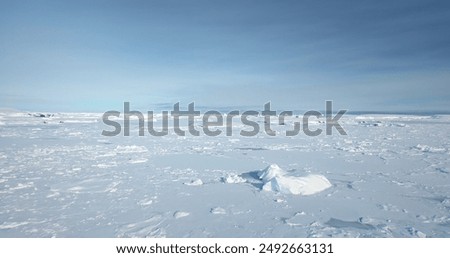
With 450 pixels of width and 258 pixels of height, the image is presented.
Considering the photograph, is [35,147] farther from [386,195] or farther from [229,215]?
[386,195]

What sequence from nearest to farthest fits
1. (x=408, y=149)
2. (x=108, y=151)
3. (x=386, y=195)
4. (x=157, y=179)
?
(x=386, y=195), (x=157, y=179), (x=108, y=151), (x=408, y=149)

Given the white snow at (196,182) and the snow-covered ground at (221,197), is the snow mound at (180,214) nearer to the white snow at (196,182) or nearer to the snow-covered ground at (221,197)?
the snow-covered ground at (221,197)

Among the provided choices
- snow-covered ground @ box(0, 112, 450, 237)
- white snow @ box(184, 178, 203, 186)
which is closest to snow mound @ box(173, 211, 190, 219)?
snow-covered ground @ box(0, 112, 450, 237)

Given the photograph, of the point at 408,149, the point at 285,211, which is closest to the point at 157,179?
the point at 285,211

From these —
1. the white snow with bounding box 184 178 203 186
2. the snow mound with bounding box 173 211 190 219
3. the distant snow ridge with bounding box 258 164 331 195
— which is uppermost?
the distant snow ridge with bounding box 258 164 331 195

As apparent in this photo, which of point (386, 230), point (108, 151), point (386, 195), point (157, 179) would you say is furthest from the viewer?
point (108, 151)

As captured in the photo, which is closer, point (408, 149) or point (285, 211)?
point (285, 211)

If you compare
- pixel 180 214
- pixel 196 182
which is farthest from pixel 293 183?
pixel 180 214

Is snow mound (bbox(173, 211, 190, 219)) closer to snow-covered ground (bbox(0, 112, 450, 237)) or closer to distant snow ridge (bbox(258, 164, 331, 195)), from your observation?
snow-covered ground (bbox(0, 112, 450, 237))
